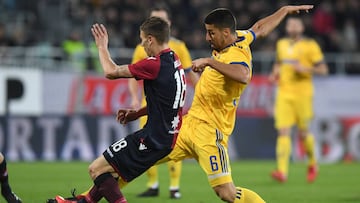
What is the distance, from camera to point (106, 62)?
7.63 metres

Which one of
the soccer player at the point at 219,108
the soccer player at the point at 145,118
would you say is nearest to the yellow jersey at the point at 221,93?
the soccer player at the point at 219,108

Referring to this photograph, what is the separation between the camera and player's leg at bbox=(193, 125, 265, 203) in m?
8.01

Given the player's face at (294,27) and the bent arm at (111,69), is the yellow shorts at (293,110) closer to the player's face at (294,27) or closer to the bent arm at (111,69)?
the player's face at (294,27)

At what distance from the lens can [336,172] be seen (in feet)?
51.7

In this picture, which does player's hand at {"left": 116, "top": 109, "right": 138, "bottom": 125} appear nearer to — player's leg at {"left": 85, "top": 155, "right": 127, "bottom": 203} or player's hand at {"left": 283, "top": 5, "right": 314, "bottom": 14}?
player's leg at {"left": 85, "top": 155, "right": 127, "bottom": 203}

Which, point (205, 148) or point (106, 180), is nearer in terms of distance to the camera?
point (106, 180)

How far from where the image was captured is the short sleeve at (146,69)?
25.2ft

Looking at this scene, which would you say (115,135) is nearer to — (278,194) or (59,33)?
(59,33)

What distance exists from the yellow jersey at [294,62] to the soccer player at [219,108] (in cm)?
575

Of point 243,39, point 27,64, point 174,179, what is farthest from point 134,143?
point 27,64

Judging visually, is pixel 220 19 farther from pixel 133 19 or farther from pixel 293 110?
pixel 133 19

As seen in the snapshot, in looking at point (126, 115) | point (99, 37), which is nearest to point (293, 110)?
point (126, 115)

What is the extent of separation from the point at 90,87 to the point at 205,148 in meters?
10.1

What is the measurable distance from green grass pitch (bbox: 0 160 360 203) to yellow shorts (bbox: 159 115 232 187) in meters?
2.07
